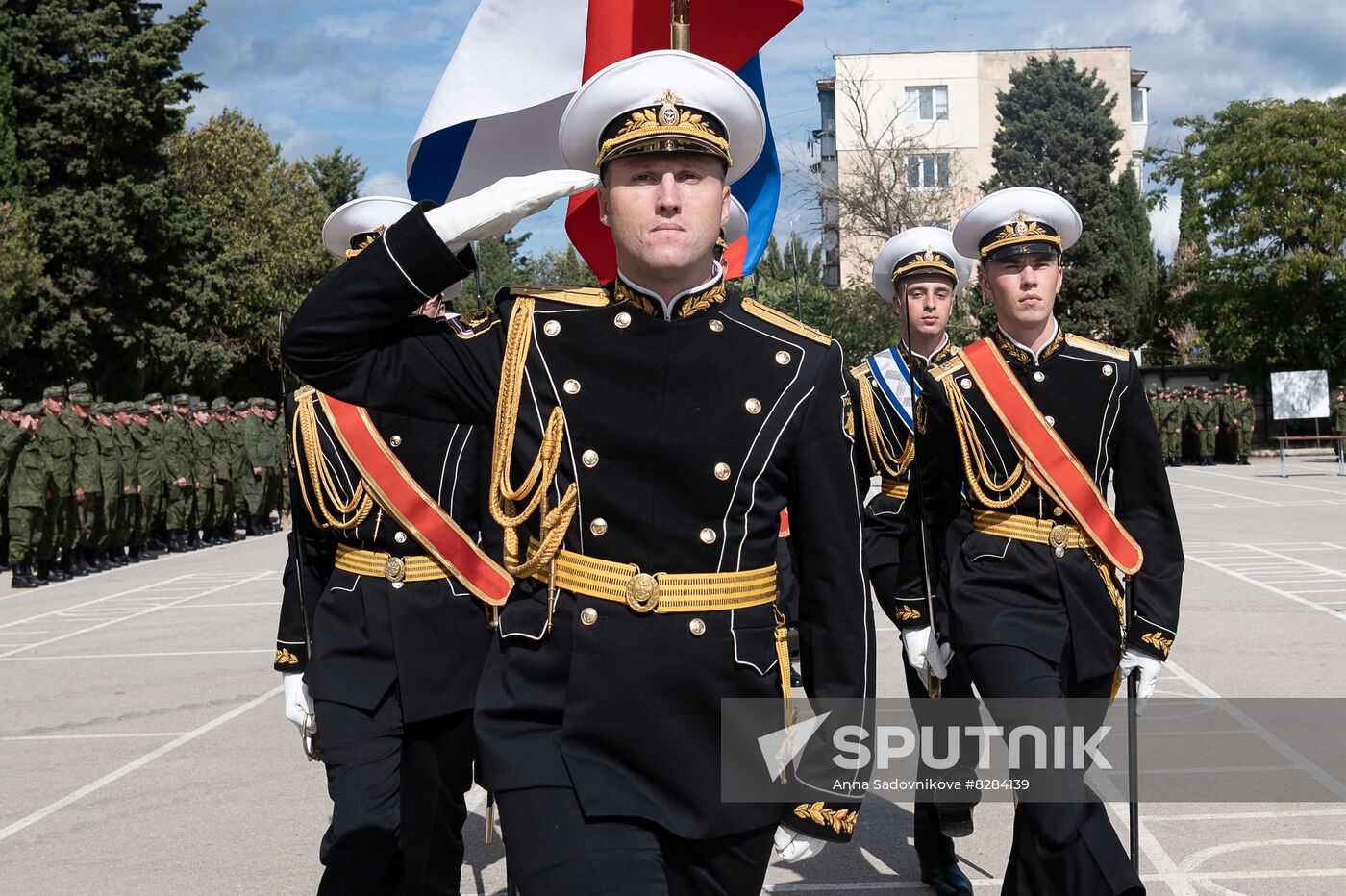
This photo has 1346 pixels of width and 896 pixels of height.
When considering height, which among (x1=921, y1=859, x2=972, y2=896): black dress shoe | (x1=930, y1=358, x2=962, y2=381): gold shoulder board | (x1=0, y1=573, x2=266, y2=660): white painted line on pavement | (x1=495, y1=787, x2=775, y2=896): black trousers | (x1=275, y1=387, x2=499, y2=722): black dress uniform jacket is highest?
(x1=930, y1=358, x2=962, y2=381): gold shoulder board

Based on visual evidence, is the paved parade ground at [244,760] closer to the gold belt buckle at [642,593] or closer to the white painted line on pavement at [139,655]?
the white painted line on pavement at [139,655]

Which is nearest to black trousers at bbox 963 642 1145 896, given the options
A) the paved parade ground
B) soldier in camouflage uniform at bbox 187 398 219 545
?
the paved parade ground

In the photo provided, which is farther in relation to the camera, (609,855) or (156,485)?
(156,485)

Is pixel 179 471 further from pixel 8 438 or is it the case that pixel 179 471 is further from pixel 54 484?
pixel 8 438

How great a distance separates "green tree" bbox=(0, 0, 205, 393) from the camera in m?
35.0

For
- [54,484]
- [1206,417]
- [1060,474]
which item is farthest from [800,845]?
[1206,417]

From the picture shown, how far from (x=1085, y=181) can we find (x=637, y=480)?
62.0 metres

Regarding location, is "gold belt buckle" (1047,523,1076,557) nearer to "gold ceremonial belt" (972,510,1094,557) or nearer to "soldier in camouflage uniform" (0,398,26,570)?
"gold ceremonial belt" (972,510,1094,557)

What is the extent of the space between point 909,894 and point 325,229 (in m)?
3.08

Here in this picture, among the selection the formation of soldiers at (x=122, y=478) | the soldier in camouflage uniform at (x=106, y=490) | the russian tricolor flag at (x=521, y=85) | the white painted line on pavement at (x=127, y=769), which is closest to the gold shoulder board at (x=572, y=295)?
the russian tricolor flag at (x=521, y=85)

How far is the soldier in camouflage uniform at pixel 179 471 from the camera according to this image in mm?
22656

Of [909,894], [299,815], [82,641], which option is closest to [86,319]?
[82,641]

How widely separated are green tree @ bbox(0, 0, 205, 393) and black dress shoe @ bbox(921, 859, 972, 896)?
1288 inches

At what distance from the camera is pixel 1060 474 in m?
4.81
